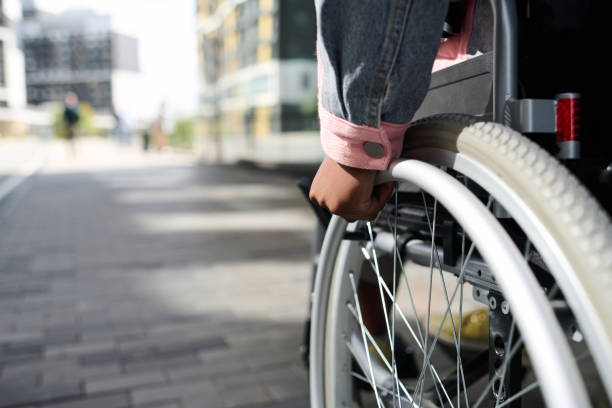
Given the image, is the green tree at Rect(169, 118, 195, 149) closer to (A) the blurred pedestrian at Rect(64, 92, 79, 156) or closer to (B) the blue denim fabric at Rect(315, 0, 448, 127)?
(A) the blurred pedestrian at Rect(64, 92, 79, 156)

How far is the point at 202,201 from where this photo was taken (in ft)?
25.8

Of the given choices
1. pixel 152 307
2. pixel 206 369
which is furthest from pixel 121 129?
pixel 206 369

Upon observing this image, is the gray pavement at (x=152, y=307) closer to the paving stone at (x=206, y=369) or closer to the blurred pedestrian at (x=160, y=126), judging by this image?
the paving stone at (x=206, y=369)

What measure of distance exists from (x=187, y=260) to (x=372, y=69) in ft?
11.7

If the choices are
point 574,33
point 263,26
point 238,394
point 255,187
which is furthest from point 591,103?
point 263,26

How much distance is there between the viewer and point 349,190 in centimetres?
108

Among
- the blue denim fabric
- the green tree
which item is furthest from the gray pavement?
the green tree

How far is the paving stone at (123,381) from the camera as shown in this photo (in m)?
2.25

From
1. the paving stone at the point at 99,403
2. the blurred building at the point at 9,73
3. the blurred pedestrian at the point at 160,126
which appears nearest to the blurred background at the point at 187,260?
the paving stone at the point at 99,403

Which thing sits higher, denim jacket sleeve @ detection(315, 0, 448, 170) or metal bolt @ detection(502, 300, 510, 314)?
denim jacket sleeve @ detection(315, 0, 448, 170)

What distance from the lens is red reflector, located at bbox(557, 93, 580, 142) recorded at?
97cm

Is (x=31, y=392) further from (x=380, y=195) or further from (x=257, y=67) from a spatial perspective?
(x=257, y=67)

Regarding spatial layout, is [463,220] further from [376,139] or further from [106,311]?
[106,311]

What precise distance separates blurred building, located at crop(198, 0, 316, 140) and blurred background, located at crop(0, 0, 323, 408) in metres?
0.04
